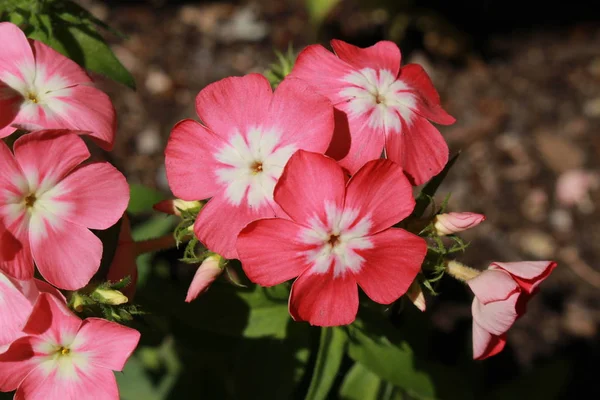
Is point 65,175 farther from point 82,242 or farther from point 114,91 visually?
point 114,91

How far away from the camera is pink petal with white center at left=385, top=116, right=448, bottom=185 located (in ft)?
5.49

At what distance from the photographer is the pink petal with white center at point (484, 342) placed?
1647 mm

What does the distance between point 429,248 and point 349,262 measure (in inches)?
10.6

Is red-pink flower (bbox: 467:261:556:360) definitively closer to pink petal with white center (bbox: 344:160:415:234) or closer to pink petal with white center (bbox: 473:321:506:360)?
pink petal with white center (bbox: 473:321:506:360)

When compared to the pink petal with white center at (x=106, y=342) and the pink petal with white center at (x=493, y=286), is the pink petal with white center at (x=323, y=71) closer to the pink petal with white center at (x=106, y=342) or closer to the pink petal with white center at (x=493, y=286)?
the pink petal with white center at (x=493, y=286)

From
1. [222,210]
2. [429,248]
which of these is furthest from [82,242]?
[429,248]

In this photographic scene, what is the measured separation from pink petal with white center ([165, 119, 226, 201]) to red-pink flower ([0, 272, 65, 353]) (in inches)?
14.7

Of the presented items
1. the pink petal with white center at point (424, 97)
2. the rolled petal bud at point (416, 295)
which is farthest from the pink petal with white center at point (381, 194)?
the pink petal with white center at point (424, 97)

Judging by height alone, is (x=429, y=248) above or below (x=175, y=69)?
above

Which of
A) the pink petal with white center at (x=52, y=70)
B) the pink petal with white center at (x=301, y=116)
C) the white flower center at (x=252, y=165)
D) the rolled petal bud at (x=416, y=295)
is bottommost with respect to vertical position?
the rolled petal bud at (x=416, y=295)

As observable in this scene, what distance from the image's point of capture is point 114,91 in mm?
4137

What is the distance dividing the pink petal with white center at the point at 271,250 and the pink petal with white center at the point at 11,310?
48 centimetres

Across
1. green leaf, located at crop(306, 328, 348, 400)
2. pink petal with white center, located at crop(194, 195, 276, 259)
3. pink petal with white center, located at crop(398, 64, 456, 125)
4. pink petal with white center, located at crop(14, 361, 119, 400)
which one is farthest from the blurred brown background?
pink petal with white center, located at crop(14, 361, 119, 400)

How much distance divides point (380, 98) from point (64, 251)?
0.84 metres
